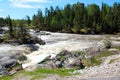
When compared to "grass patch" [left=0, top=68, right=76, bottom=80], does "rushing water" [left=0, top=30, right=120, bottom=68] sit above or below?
below

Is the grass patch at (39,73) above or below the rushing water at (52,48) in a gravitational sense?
above

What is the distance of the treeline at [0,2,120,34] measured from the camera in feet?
474

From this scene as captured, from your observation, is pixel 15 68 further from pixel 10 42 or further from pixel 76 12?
pixel 76 12

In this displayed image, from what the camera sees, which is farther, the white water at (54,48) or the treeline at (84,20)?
the treeline at (84,20)

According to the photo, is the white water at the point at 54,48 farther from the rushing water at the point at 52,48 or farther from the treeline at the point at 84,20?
the treeline at the point at 84,20

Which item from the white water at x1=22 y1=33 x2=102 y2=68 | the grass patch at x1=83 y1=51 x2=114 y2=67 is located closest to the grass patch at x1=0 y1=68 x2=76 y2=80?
the grass patch at x1=83 y1=51 x2=114 y2=67

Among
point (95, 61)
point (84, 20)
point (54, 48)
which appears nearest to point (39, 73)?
point (95, 61)

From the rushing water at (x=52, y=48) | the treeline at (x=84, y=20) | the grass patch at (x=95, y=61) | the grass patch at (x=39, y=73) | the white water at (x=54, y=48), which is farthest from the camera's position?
the treeline at (x=84, y=20)

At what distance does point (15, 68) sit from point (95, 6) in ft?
421

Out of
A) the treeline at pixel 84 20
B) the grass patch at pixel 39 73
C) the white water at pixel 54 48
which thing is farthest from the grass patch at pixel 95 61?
the treeline at pixel 84 20

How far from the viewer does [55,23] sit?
525ft

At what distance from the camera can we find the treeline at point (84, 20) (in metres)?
145

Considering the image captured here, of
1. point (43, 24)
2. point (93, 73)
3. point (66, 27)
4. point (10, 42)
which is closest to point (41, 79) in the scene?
point (93, 73)

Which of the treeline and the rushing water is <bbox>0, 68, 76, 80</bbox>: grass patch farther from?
the treeline
